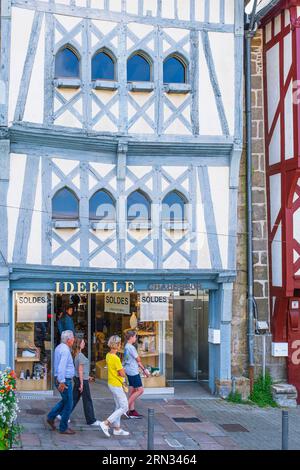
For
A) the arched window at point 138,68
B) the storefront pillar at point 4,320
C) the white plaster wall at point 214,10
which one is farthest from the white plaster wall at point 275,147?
the storefront pillar at point 4,320

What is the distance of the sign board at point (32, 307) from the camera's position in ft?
47.5

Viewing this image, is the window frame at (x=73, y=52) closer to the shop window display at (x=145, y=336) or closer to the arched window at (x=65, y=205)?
the arched window at (x=65, y=205)

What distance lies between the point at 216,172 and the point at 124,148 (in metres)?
2.09

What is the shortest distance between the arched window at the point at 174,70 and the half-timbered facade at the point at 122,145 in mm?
23

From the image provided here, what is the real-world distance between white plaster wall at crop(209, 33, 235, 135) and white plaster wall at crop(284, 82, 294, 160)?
115 cm

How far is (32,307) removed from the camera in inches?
574

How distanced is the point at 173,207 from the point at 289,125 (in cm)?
301

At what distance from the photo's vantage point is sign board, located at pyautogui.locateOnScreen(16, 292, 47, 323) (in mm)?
14484

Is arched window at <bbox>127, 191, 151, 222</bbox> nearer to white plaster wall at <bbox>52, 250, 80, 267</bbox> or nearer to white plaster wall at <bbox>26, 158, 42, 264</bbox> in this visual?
white plaster wall at <bbox>52, 250, 80, 267</bbox>

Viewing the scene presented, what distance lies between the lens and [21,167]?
14.0m
